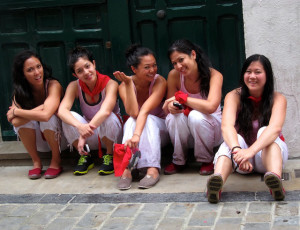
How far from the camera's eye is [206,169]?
4.71 m

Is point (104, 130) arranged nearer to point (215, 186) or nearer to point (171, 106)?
point (171, 106)

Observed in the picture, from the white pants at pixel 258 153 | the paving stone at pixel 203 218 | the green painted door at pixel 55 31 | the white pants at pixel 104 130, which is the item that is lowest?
the paving stone at pixel 203 218

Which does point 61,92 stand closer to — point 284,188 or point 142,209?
point 142,209

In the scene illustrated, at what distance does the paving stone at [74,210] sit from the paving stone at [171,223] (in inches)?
27.2

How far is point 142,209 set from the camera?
13.2 ft

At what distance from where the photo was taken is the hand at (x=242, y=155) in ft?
12.7

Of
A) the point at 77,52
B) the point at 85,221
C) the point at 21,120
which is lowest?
the point at 85,221

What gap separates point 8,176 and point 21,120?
63cm

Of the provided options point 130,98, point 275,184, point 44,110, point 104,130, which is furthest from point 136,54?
point 275,184

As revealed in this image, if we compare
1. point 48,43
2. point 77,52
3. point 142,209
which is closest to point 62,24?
point 48,43

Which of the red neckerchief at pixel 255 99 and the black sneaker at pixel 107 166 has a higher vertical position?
the red neckerchief at pixel 255 99

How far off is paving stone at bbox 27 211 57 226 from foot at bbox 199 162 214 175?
1.38 m

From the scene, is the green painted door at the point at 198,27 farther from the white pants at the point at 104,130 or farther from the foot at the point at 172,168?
the foot at the point at 172,168

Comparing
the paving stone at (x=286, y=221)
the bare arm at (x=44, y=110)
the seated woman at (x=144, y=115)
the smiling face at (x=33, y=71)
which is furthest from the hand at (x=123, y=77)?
the paving stone at (x=286, y=221)
